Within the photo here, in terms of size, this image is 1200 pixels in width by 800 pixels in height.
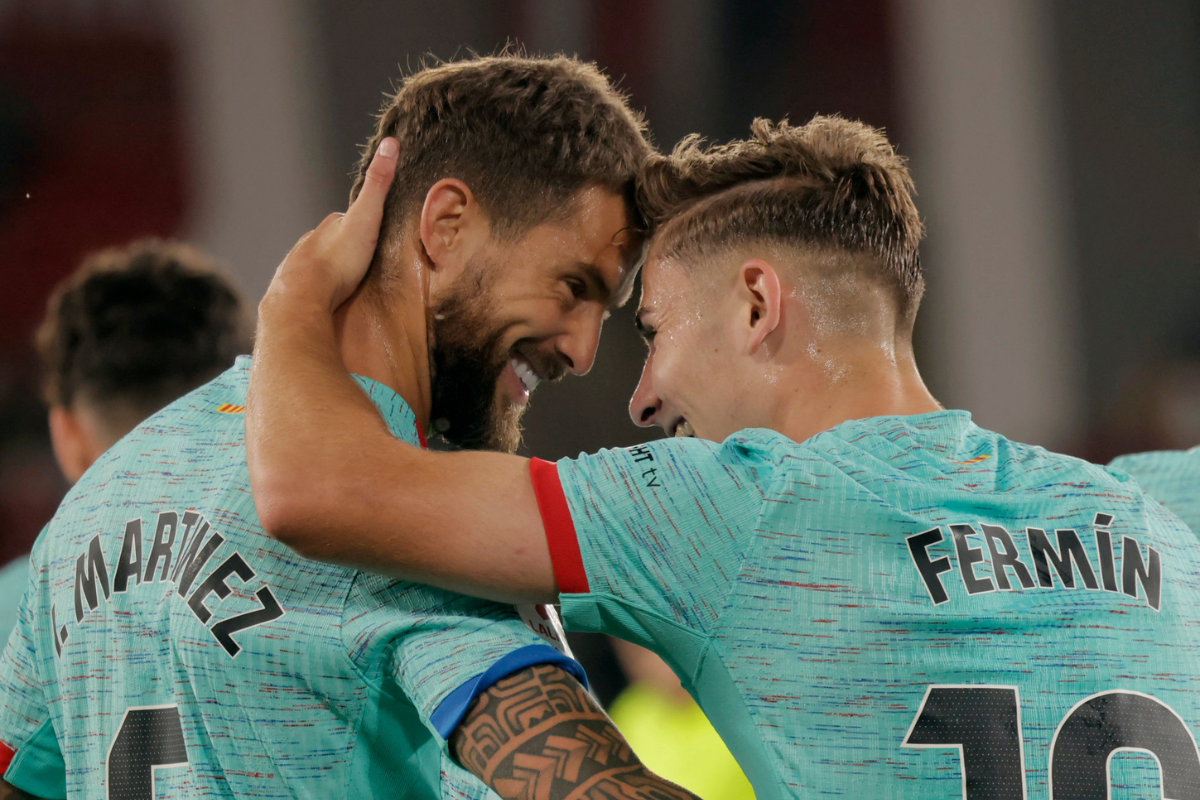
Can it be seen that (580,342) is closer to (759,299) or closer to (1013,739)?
(759,299)

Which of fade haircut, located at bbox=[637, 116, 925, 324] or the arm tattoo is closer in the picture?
the arm tattoo

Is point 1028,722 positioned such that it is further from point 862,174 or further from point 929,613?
point 862,174

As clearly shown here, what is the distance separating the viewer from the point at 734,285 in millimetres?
1711

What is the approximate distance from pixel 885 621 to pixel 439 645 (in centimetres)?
55

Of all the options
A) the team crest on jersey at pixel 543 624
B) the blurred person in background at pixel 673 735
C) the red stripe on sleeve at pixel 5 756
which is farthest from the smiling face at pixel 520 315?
the blurred person in background at pixel 673 735

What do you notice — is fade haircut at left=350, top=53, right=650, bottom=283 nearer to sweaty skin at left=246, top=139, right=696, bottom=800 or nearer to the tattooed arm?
sweaty skin at left=246, top=139, right=696, bottom=800

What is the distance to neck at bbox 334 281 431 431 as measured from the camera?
5.56ft

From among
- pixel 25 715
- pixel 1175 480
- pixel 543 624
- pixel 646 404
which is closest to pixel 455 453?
pixel 543 624

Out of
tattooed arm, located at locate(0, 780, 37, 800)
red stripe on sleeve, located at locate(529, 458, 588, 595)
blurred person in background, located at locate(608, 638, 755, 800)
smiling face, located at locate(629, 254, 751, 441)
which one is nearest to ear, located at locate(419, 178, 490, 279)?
smiling face, located at locate(629, 254, 751, 441)

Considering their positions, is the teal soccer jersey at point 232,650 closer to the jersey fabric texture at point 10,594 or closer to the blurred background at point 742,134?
the jersey fabric texture at point 10,594

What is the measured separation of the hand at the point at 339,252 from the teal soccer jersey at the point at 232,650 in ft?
0.59

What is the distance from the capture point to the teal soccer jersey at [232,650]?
4.41 feet

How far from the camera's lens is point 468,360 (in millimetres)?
1793

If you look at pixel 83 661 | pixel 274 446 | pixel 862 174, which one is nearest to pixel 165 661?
pixel 83 661
